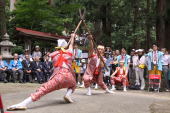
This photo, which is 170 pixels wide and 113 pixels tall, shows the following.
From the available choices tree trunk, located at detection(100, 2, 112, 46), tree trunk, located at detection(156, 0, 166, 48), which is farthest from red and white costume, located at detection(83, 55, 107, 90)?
tree trunk, located at detection(100, 2, 112, 46)

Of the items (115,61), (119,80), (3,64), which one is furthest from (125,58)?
(3,64)

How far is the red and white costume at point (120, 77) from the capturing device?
15914mm

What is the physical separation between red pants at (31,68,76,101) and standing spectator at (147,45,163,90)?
6.54 meters

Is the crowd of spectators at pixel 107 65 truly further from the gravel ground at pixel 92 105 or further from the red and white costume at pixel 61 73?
the red and white costume at pixel 61 73

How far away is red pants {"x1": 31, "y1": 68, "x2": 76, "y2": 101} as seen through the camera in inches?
375

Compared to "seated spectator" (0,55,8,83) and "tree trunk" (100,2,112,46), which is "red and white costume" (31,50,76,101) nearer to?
"seated spectator" (0,55,8,83)

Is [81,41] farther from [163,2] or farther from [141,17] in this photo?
[141,17]

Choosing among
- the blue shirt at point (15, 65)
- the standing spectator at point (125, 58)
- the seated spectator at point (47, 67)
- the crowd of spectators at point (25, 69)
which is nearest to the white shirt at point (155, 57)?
the standing spectator at point (125, 58)

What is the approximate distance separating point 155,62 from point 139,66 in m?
1.22

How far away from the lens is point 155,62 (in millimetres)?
15844

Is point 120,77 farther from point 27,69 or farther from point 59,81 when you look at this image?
point 59,81

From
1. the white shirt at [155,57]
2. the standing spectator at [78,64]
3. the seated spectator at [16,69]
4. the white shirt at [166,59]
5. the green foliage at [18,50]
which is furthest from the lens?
the green foliage at [18,50]

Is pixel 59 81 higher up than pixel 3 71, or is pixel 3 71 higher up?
pixel 59 81

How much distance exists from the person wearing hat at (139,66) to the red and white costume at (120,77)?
1111 millimetres
